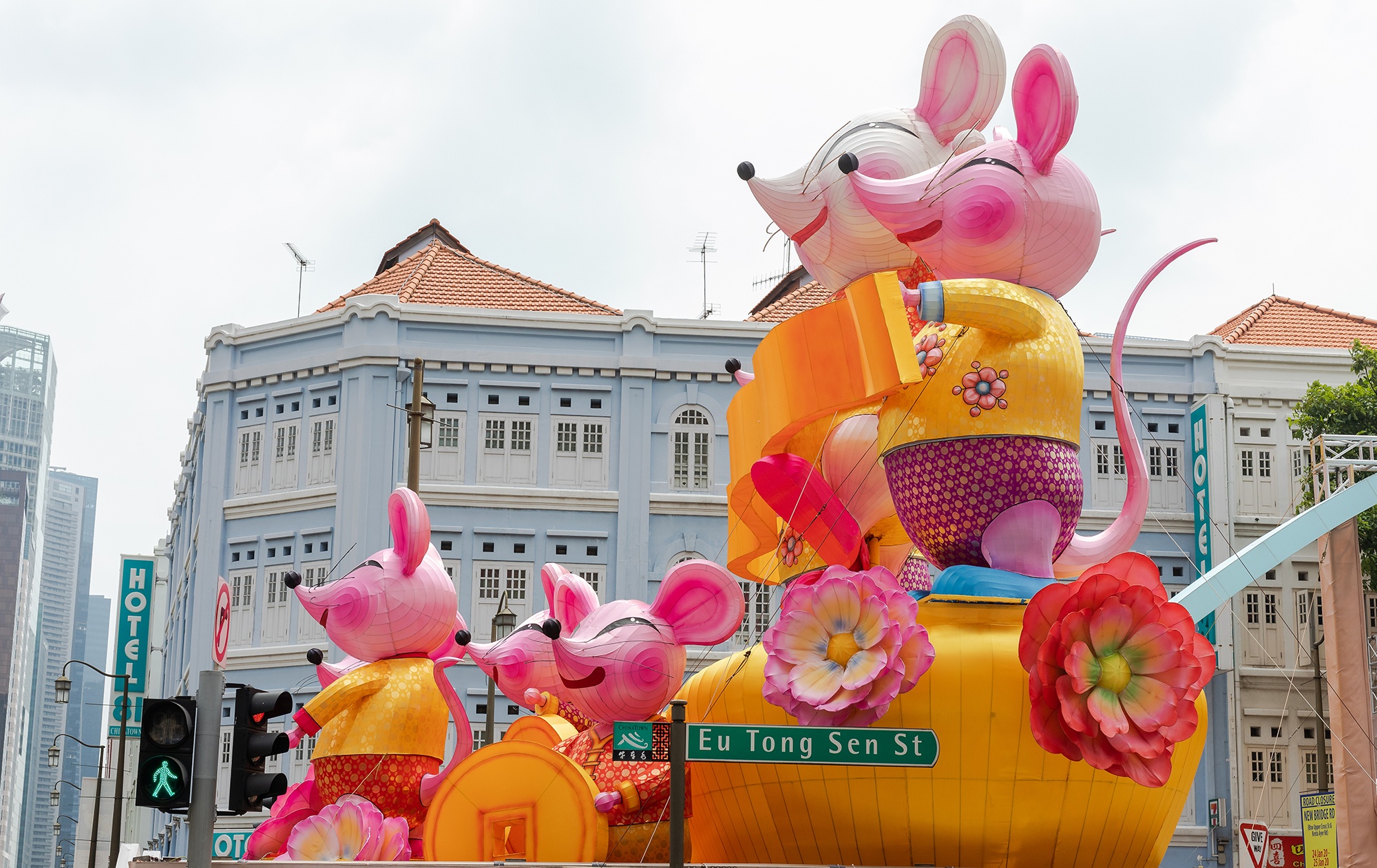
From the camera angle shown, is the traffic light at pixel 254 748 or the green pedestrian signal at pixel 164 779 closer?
the green pedestrian signal at pixel 164 779

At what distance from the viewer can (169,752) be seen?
8375 millimetres

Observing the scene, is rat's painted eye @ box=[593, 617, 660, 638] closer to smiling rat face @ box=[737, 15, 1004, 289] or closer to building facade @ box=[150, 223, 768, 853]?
smiling rat face @ box=[737, 15, 1004, 289]

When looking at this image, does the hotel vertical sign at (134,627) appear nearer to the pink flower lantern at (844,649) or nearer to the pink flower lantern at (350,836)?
the pink flower lantern at (350,836)

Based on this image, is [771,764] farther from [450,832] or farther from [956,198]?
[956,198]

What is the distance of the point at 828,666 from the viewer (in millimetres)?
10500

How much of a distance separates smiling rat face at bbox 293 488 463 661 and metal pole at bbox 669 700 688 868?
543 centimetres

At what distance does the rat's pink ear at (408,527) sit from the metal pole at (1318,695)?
1718 centimetres

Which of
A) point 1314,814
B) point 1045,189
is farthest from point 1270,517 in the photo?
point 1045,189

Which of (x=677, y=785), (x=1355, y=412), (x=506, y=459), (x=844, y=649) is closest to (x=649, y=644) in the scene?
(x=844, y=649)

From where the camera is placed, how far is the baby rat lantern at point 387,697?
45.4 ft

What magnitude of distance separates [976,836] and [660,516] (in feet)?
77.4

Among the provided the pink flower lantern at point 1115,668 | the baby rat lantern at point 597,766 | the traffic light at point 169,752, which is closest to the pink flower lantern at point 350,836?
the baby rat lantern at point 597,766

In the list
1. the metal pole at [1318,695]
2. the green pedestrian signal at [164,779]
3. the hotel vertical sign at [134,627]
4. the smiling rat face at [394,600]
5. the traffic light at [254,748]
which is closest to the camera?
the green pedestrian signal at [164,779]

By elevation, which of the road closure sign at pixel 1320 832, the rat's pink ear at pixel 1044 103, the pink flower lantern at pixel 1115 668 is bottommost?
the road closure sign at pixel 1320 832
